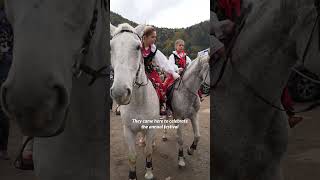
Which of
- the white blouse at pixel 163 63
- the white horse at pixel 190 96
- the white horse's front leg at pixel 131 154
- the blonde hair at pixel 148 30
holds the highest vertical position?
the blonde hair at pixel 148 30

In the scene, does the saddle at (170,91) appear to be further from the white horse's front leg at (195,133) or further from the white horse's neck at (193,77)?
the white horse's front leg at (195,133)

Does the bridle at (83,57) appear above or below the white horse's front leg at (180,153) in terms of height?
above

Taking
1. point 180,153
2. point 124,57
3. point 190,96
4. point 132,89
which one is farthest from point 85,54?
point 190,96

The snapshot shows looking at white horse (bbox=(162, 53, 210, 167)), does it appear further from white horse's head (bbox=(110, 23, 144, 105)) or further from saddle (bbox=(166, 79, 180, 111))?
white horse's head (bbox=(110, 23, 144, 105))

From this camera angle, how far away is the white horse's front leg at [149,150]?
2.72m

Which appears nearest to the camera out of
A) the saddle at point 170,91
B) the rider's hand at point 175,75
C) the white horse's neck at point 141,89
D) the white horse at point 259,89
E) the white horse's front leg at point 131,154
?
the white horse at point 259,89

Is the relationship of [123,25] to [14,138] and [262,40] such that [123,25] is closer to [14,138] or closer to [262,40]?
[262,40]

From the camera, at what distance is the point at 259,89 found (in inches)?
75.1

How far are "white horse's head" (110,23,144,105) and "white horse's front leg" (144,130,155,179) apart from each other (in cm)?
43

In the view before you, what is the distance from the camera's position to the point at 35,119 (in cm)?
120

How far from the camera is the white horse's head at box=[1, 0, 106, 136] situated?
115 centimetres

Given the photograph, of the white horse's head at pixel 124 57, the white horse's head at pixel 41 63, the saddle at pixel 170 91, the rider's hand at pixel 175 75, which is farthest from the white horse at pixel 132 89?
the white horse's head at pixel 41 63

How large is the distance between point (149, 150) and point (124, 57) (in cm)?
93

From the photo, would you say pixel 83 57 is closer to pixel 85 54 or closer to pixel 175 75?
pixel 85 54
